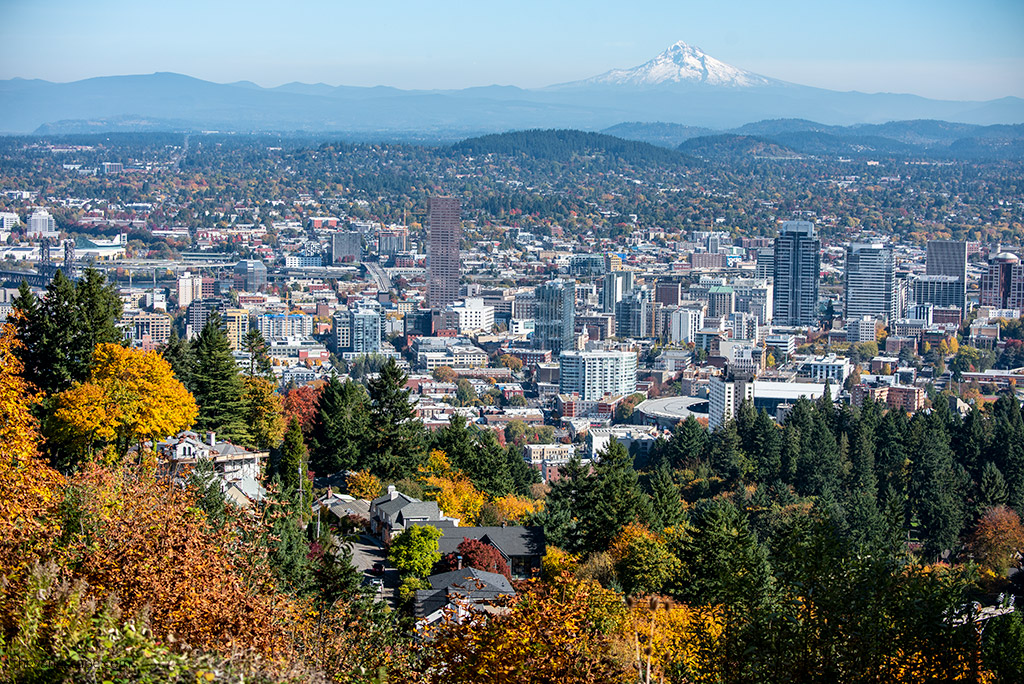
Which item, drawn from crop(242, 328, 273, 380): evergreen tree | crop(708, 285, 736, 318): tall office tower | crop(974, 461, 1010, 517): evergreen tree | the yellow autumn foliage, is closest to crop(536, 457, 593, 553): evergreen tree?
the yellow autumn foliage

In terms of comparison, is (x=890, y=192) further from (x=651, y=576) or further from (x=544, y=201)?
(x=651, y=576)

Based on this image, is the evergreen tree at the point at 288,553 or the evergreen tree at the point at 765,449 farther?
the evergreen tree at the point at 765,449

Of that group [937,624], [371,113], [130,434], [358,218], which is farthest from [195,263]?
[371,113]

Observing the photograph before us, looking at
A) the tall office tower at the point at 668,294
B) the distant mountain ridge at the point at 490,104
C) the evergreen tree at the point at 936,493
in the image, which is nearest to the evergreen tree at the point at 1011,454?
the evergreen tree at the point at 936,493

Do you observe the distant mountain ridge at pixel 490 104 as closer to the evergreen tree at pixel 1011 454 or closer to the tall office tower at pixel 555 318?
the tall office tower at pixel 555 318

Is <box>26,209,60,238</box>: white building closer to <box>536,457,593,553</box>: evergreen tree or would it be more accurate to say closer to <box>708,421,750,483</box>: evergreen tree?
<box>708,421,750,483</box>: evergreen tree
